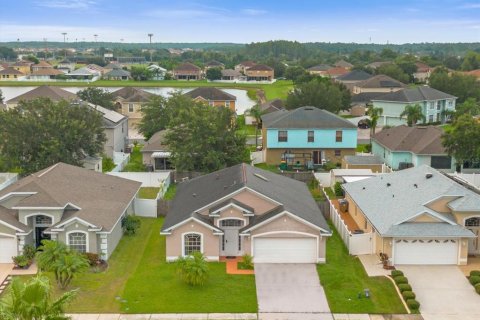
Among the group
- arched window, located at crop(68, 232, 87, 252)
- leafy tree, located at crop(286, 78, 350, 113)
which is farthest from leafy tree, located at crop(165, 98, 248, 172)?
leafy tree, located at crop(286, 78, 350, 113)

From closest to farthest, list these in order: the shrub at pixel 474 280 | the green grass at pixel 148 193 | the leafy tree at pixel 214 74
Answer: the shrub at pixel 474 280 → the green grass at pixel 148 193 → the leafy tree at pixel 214 74

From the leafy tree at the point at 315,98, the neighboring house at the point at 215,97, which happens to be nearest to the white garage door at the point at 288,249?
the leafy tree at the point at 315,98

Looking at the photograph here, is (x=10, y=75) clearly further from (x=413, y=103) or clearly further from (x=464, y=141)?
(x=464, y=141)

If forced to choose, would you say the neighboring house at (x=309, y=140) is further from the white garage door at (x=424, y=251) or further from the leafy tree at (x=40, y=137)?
the white garage door at (x=424, y=251)

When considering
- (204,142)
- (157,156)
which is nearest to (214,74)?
(157,156)

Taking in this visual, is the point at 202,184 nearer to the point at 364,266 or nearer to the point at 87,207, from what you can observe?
the point at 87,207

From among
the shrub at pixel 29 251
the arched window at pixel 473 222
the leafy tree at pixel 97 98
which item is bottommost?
the shrub at pixel 29 251

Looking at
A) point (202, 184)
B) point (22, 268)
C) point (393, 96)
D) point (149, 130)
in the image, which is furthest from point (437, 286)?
point (393, 96)
